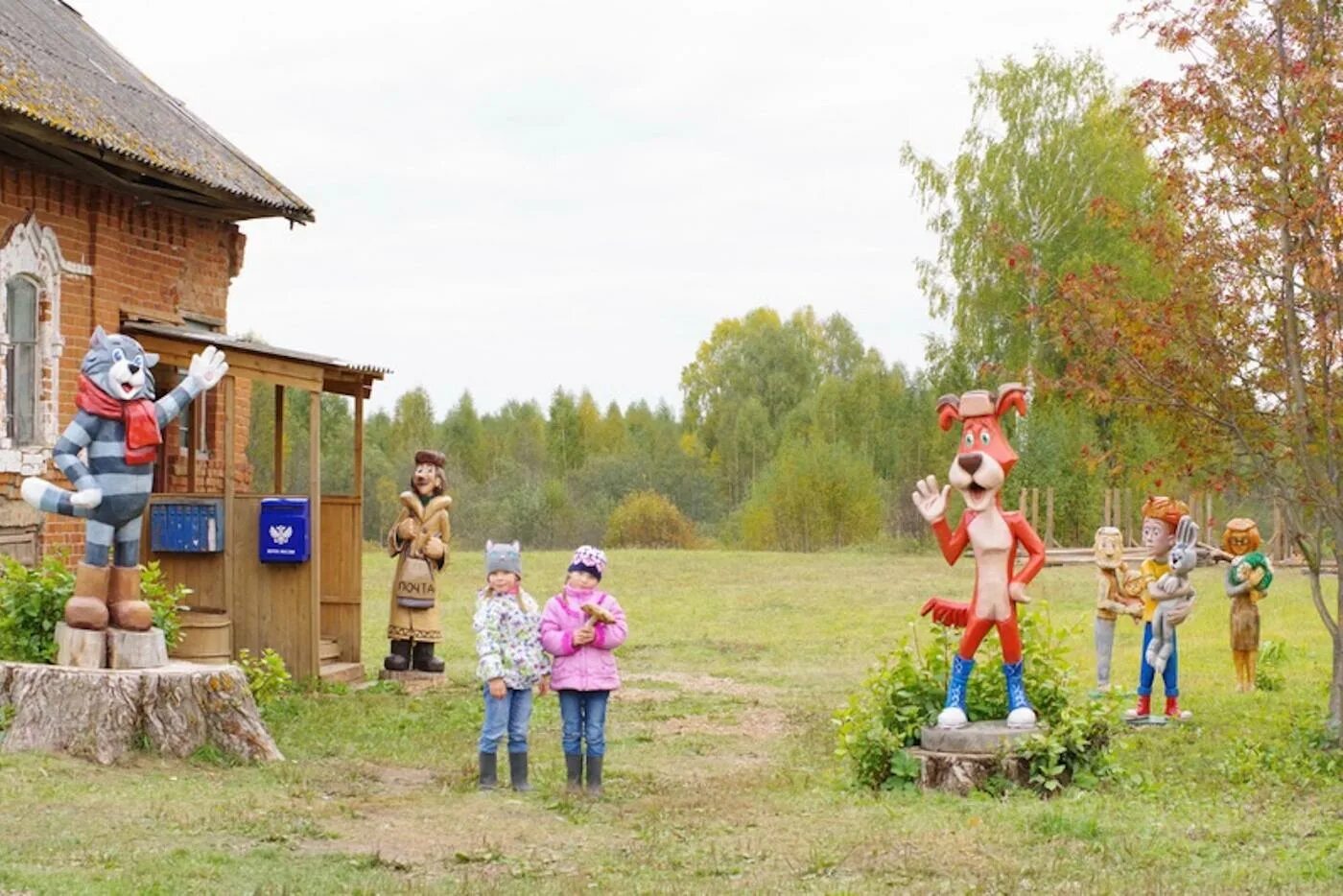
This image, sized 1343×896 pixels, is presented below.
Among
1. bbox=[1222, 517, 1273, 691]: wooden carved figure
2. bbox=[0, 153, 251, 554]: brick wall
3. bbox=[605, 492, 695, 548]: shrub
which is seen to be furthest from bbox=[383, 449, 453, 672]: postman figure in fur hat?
bbox=[605, 492, 695, 548]: shrub

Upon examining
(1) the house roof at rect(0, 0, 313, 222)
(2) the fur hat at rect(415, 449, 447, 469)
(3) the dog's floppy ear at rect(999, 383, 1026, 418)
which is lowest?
(2) the fur hat at rect(415, 449, 447, 469)

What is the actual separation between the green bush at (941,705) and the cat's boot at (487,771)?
6.83 ft

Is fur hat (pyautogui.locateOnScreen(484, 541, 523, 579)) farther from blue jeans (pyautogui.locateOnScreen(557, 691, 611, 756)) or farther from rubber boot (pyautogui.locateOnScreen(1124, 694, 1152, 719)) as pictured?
rubber boot (pyautogui.locateOnScreen(1124, 694, 1152, 719))

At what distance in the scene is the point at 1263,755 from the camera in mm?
10961

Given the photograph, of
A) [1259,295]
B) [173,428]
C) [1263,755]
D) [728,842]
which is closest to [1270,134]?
[1259,295]

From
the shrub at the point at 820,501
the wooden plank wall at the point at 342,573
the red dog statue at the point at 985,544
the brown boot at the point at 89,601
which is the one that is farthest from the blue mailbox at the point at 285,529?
the shrub at the point at 820,501

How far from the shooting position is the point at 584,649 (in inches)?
382

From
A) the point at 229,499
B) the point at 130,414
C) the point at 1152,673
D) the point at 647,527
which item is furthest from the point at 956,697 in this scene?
the point at 647,527

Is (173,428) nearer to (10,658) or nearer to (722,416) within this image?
(10,658)

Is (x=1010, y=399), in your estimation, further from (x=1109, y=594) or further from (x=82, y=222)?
(x=82, y=222)

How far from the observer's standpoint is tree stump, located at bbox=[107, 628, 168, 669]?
1077 cm

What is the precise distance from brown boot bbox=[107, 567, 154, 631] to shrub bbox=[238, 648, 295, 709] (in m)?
2.16

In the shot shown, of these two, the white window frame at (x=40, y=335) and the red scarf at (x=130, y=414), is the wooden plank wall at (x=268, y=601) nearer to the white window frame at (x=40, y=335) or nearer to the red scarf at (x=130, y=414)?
the white window frame at (x=40, y=335)

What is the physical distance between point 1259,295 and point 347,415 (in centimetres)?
5101
